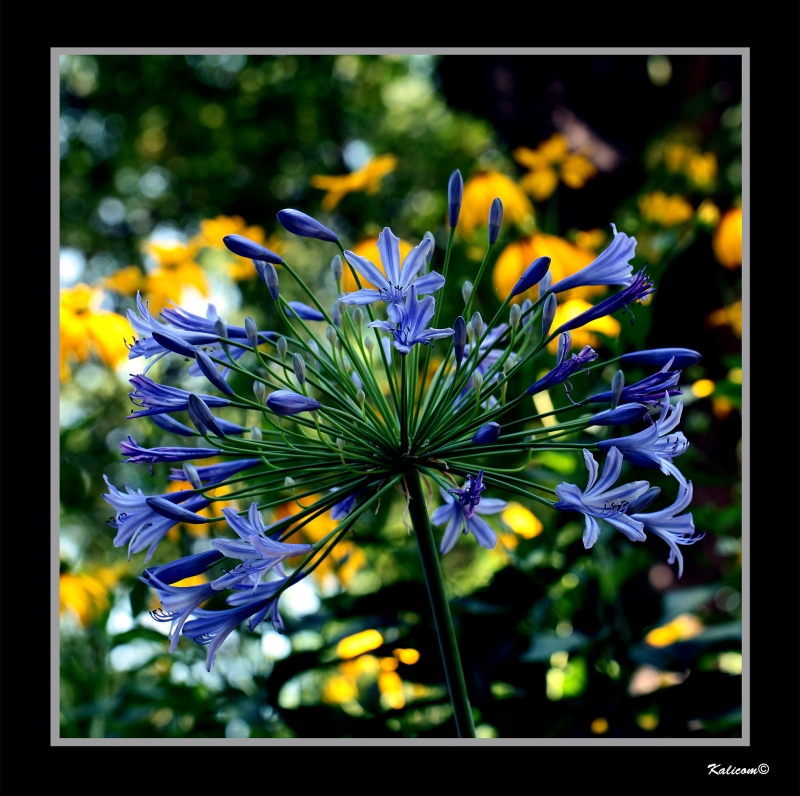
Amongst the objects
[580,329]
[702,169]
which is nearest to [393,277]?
[580,329]

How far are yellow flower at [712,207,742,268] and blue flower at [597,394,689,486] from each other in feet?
5.10

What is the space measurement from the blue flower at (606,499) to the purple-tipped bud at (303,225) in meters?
0.62

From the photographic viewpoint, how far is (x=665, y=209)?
3268 millimetres

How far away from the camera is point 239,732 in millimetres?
2412

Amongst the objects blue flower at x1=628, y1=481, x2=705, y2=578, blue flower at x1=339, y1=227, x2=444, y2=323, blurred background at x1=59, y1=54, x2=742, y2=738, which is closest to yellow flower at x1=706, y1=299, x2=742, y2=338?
blurred background at x1=59, y1=54, x2=742, y2=738

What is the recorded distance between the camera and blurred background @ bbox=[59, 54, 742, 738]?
2.19 metres

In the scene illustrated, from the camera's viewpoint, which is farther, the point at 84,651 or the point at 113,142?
the point at 113,142

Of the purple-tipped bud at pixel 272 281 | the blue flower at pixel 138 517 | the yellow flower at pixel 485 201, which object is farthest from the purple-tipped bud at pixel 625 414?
the yellow flower at pixel 485 201

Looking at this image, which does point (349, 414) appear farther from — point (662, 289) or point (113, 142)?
point (113, 142)

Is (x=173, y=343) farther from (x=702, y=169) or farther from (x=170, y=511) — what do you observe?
(x=702, y=169)

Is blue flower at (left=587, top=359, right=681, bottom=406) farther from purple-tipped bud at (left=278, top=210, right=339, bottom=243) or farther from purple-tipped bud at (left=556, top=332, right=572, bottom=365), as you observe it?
purple-tipped bud at (left=278, top=210, right=339, bottom=243)
